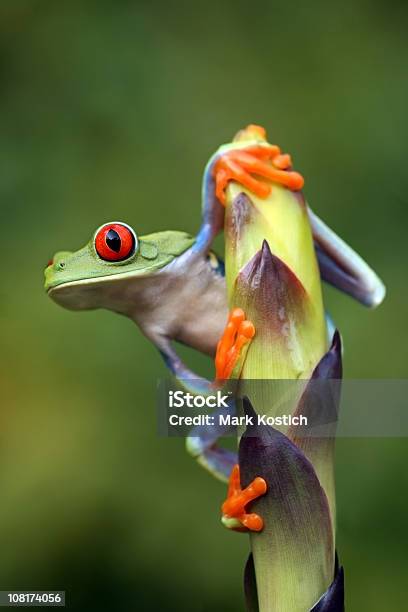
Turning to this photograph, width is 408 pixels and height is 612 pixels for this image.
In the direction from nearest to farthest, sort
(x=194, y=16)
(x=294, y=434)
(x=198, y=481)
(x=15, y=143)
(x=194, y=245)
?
(x=294, y=434) < (x=194, y=245) < (x=198, y=481) < (x=15, y=143) < (x=194, y=16)

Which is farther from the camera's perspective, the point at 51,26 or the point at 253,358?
the point at 51,26

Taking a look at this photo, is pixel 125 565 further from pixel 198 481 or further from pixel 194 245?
pixel 194 245

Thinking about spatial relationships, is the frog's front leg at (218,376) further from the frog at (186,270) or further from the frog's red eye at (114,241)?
the frog's red eye at (114,241)

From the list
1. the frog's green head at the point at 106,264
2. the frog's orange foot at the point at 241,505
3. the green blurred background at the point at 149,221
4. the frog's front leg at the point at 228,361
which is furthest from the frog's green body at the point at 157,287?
the green blurred background at the point at 149,221

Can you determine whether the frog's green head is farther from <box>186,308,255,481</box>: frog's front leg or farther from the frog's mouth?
<box>186,308,255,481</box>: frog's front leg

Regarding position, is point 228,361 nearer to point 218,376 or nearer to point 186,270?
point 218,376

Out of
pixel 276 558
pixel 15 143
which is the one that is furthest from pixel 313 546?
pixel 15 143

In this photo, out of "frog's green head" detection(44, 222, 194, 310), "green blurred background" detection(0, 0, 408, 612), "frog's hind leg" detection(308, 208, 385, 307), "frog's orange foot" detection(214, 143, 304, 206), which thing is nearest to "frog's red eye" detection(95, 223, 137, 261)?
"frog's green head" detection(44, 222, 194, 310)
